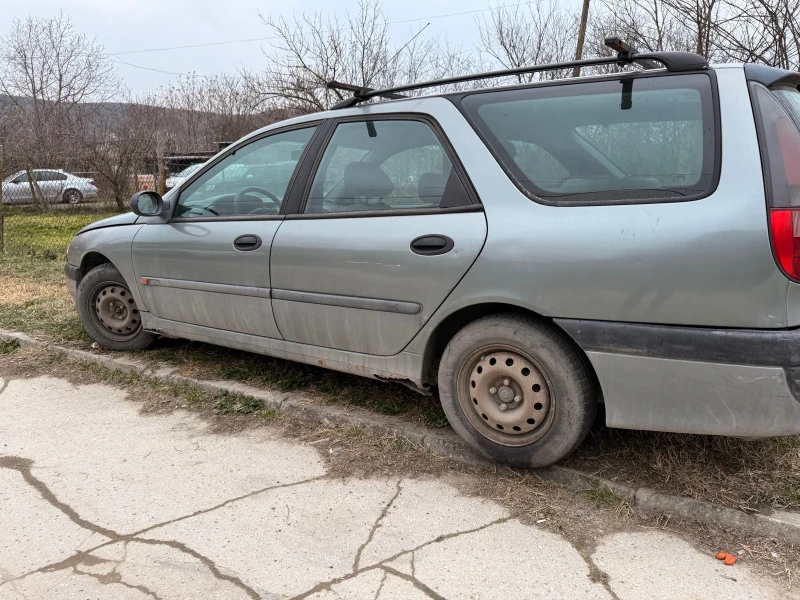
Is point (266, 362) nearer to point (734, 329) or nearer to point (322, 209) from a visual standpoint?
point (322, 209)

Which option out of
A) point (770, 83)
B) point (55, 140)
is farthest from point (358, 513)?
point (55, 140)

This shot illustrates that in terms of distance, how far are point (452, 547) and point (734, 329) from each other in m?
1.32

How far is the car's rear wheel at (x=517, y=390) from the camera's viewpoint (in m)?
2.67

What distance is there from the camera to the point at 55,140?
14102mm

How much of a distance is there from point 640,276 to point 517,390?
74 centimetres

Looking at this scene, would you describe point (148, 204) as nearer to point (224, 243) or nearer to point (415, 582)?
point (224, 243)

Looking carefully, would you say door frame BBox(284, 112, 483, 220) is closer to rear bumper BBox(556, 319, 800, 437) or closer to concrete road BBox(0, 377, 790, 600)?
rear bumper BBox(556, 319, 800, 437)

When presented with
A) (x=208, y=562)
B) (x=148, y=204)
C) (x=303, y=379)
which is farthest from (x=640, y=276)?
(x=148, y=204)

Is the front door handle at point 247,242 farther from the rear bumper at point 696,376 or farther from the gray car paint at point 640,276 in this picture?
the rear bumper at point 696,376

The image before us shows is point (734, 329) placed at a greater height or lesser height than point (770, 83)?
lesser

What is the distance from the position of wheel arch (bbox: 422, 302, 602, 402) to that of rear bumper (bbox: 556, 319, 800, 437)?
117 millimetres

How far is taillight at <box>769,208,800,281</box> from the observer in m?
2.20

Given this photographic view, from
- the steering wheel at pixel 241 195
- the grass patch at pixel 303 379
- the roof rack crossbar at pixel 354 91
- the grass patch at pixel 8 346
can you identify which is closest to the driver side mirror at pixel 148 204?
the steering wheel at pixel 241 195

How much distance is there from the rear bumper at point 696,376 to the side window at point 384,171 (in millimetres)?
896
